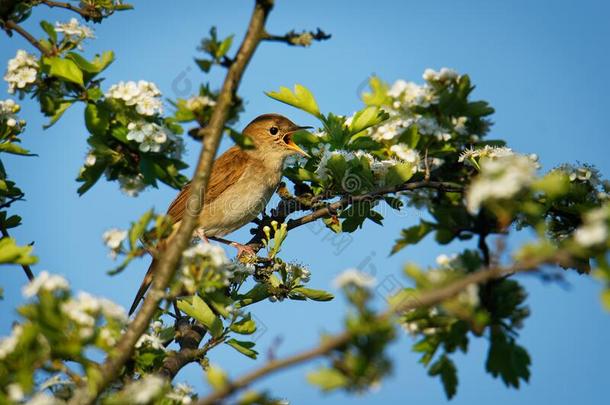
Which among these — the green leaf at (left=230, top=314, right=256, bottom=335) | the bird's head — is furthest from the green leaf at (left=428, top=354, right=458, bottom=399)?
the bird's head

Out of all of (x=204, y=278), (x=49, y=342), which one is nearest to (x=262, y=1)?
(x=204, y=278)

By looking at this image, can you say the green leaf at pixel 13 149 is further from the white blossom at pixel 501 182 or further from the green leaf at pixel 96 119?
→ the white blossom at pixel 501 182

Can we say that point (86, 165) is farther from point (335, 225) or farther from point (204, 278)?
point (335, 225)

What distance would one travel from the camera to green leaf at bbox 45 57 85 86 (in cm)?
380

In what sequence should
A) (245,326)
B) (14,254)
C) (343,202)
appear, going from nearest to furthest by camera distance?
1. (14,254)
2. (245,326)
3. (343,202)

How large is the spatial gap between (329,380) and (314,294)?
120 inches

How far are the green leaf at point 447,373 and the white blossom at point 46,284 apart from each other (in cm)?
148

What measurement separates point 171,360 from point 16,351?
182 cm

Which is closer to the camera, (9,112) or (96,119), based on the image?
(96,119)

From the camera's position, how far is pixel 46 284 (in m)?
2.51

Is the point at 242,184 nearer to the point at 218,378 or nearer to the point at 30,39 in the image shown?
the point at 30,39

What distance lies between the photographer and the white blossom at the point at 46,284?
2.51m

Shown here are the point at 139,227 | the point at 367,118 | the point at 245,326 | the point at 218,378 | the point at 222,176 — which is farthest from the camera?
the point at 222,176

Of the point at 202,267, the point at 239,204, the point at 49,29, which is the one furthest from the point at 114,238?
the point at 239,204
